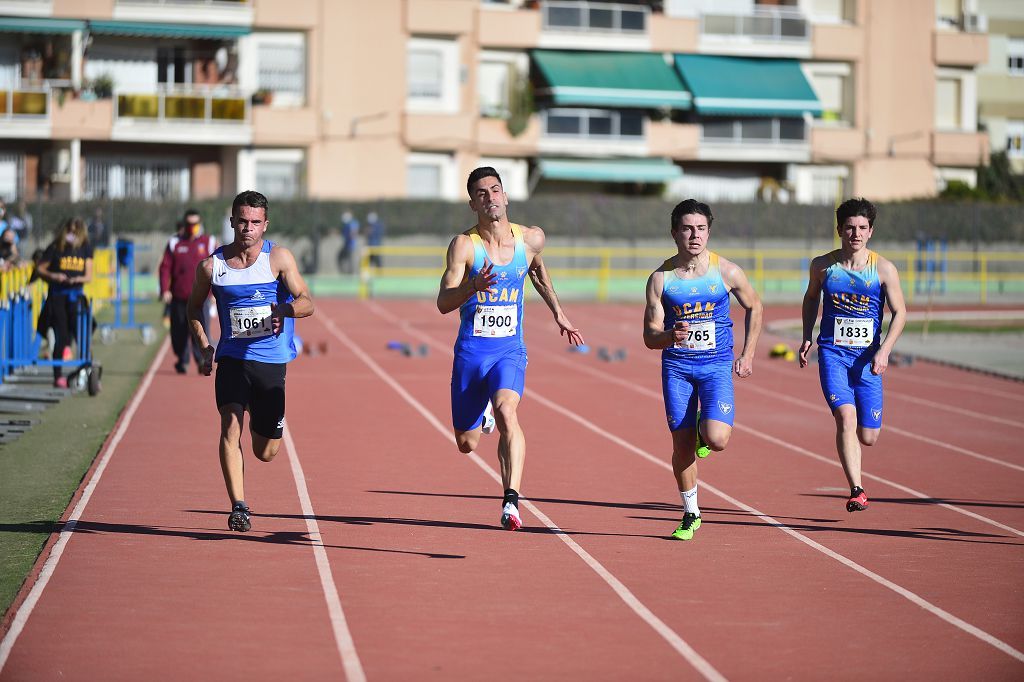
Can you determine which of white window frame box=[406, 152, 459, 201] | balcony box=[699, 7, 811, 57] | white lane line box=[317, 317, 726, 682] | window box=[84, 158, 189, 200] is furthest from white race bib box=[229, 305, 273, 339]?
balcony box=[699, 7, 811, 57]

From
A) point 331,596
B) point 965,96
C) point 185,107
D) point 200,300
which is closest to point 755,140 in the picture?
point 965,96

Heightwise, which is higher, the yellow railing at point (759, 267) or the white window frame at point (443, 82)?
the white window frame at point (443, 82)

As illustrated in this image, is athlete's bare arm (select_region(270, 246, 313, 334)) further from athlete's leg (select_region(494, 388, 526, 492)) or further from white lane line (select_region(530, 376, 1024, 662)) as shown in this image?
white lane line (select_region(530, 376, 1024, 662))

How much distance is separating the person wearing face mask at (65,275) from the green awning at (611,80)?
37417 millimetres

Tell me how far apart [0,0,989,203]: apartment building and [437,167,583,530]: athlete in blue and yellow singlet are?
41875 mm

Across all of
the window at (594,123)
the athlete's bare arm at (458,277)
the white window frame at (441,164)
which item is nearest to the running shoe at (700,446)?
the athlete's bare arm at (458,277)

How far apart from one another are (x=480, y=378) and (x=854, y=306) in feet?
8.59

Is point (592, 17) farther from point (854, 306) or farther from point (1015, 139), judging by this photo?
point (854, 306)

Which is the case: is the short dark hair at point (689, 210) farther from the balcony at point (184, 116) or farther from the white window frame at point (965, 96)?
the white window frame at point (965, 96)

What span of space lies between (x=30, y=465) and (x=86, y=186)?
4015 cm

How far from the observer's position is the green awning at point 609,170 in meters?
55.2

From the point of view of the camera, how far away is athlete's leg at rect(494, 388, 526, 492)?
373 inches

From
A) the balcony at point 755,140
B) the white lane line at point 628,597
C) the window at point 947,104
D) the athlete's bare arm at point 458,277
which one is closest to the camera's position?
the white lane line at point 628,597

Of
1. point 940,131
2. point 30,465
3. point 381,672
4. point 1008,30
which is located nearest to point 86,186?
point 940,131
